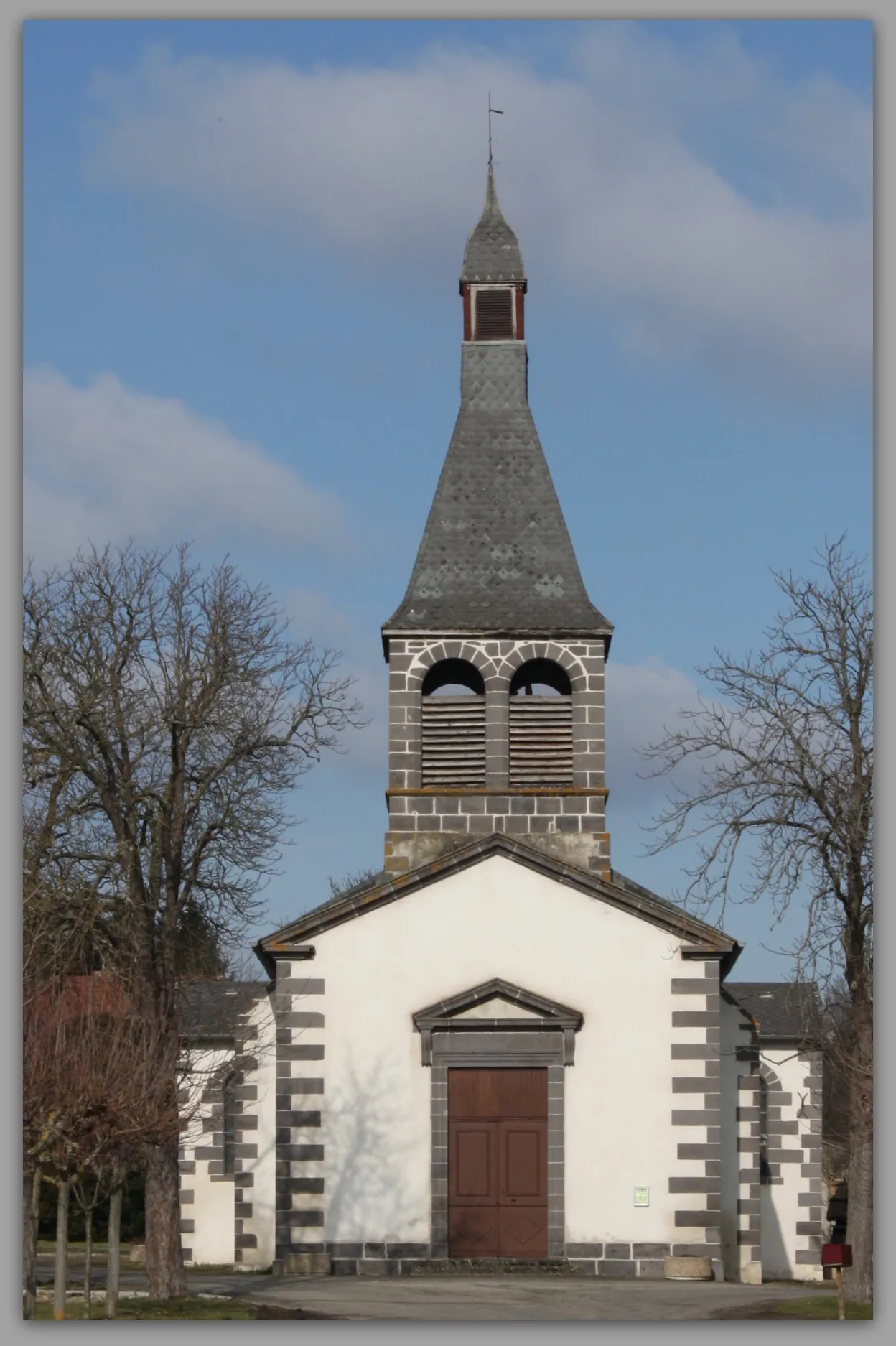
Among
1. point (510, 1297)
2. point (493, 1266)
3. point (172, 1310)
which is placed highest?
point (172, 1310)

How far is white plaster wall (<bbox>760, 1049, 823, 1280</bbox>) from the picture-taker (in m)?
39.4

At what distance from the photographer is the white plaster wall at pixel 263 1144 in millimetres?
33594

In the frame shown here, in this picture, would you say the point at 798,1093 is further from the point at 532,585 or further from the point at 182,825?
the point at 182,825

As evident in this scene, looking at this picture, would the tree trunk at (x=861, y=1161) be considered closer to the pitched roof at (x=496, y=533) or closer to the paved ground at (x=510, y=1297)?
the paved ground at (x=510, y=1297)

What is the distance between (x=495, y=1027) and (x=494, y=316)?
39.0ft

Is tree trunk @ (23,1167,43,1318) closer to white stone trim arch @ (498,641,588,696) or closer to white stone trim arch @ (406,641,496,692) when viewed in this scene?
white stone trim arch @ (406,641,496,692)

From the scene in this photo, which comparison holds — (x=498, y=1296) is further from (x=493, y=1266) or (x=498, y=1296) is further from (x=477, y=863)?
(x=477, y=863)

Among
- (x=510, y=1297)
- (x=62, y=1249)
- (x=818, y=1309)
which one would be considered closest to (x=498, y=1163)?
(x=510, y=1297)

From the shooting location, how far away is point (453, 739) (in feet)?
112

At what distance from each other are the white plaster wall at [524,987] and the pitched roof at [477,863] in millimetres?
141

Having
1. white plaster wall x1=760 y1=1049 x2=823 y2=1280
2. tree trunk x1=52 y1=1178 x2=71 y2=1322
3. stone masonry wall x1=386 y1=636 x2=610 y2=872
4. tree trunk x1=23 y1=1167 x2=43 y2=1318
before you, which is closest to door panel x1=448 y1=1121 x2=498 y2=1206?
stone masonry wall x1=386 y1=636 x2=610 y2=872

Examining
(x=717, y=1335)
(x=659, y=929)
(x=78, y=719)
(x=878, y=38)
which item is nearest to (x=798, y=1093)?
(x=659, y=929)

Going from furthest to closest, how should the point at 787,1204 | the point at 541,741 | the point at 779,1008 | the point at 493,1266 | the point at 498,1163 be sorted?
the point at 779,1008, the point at 787,1204, the point at 541,741, the point at 498,1163, the point at 493,1266

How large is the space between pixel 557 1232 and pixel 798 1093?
11655 mm
